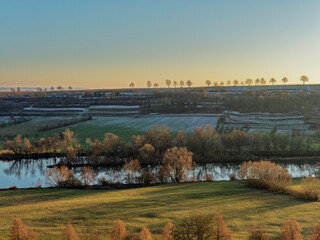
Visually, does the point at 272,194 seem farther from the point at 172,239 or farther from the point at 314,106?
the point at 314,106

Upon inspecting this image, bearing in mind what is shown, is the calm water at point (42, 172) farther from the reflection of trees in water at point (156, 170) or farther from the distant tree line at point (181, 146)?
the distant tree line at point (181, 146)

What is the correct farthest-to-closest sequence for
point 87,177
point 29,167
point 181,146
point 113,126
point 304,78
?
point 304,78 → point 113,126 → point 181,146 → point 29,167 → point 87,177

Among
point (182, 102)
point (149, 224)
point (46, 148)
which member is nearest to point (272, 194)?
point (149, 224)

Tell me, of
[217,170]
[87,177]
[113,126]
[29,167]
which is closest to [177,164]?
[217,170]

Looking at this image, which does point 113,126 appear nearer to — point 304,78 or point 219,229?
point 219,229

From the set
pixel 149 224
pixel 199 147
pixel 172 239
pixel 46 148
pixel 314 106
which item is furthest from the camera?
pixel 314 106

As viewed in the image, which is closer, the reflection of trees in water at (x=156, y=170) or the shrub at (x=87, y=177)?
the shrub at (x=87, y=177)

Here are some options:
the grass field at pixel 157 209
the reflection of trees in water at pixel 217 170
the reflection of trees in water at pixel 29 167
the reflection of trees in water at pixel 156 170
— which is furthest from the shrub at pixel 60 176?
the reflection of trees in water at pixel 217 170
